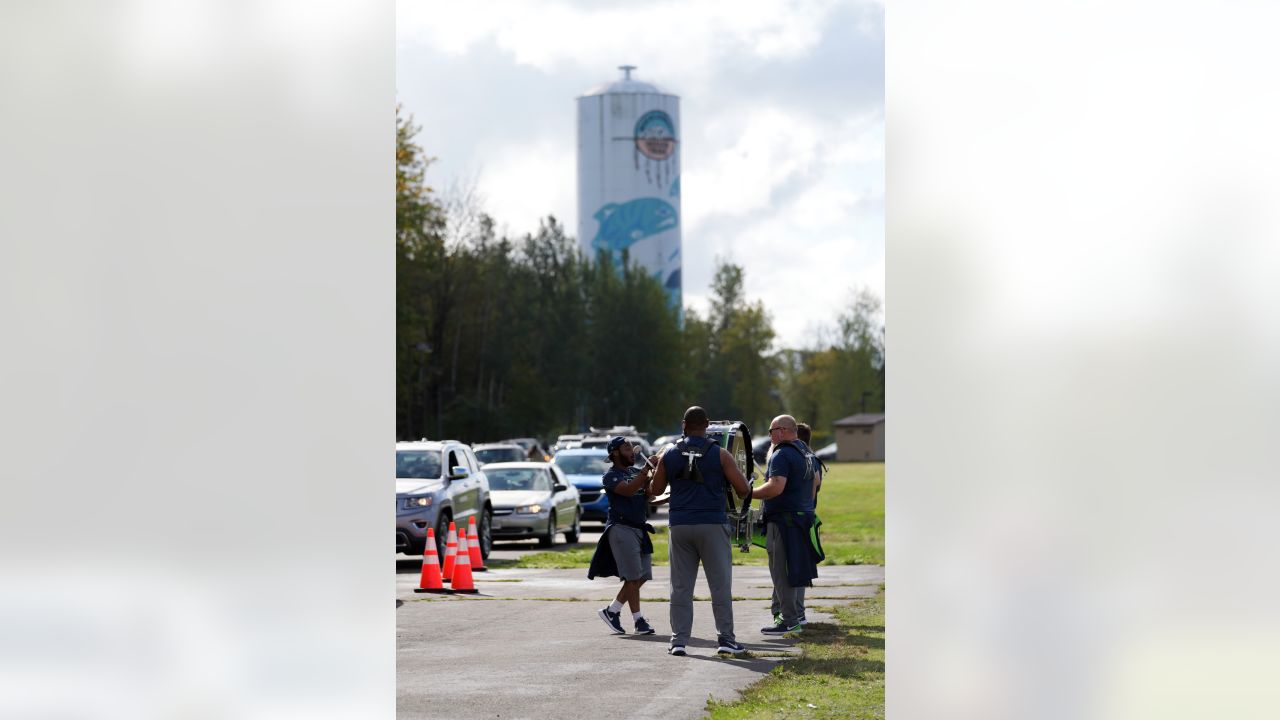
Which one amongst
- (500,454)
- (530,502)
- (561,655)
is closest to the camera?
(561,655)

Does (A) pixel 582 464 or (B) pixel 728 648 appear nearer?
(B) pixel 728 648

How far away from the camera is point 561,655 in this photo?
13.9 metres

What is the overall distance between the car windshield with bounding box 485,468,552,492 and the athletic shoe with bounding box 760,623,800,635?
1402 cm

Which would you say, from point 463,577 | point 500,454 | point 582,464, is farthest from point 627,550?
point 500,454

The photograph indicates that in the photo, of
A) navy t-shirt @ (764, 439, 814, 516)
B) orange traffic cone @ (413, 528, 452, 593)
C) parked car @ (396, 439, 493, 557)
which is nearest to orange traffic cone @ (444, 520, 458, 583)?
orange traffic cone @ (413, 528, 452, 593)

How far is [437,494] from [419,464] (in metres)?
1.39

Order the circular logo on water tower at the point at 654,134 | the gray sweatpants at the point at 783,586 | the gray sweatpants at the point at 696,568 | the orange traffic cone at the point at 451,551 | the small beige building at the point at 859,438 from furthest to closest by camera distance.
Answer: the circular logo on water tower at the point at 654,134, the small beige building at the point at 859,438, the orange traffic cone at the point at 451,551, the gray sweatpants at the point at 783,586, the gray sweatpants at the point at 696,568

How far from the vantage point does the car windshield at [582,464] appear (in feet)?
117

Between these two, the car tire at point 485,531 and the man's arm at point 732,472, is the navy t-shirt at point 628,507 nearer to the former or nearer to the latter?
the man's arm at point 732,472

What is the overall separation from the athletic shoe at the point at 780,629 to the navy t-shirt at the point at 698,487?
2135 millimetres

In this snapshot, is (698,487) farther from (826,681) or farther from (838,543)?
(838,543)

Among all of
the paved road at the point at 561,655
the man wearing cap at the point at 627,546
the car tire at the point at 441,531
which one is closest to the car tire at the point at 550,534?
the car tire at the point at 441,531
